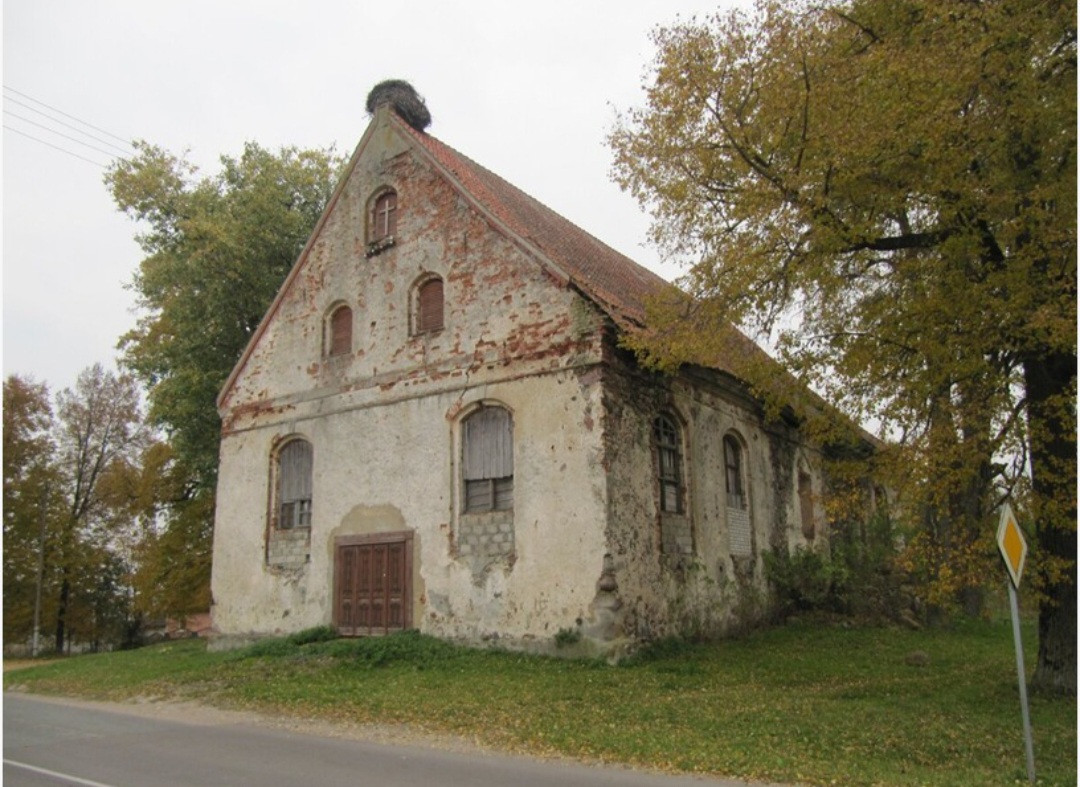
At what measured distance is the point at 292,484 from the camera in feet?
61.5

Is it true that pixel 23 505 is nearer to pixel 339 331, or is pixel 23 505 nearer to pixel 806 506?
pixel 339 331

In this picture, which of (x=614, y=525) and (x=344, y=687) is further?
(x=614, y=525)

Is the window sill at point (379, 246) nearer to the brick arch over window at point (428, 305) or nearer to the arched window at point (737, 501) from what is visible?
the brick arch over window at point (428, 305)

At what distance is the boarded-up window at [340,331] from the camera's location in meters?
18.5

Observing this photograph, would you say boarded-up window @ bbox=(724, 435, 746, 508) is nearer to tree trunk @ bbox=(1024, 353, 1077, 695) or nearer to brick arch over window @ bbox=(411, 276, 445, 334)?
brick arch over window @ bbox=(411, 276, 445, 334)

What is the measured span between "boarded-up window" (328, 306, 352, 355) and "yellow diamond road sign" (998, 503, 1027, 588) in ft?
44.9

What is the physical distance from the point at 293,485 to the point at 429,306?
513cm

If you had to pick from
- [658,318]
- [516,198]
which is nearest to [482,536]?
[658,318]

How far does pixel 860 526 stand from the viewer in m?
24.2

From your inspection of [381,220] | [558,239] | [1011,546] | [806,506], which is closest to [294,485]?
[381,220]

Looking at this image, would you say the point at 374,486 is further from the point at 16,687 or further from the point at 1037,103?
the point at 1037,103

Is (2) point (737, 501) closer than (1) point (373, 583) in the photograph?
No

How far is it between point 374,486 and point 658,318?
742 cm

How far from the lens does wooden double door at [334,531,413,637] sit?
16.1m
